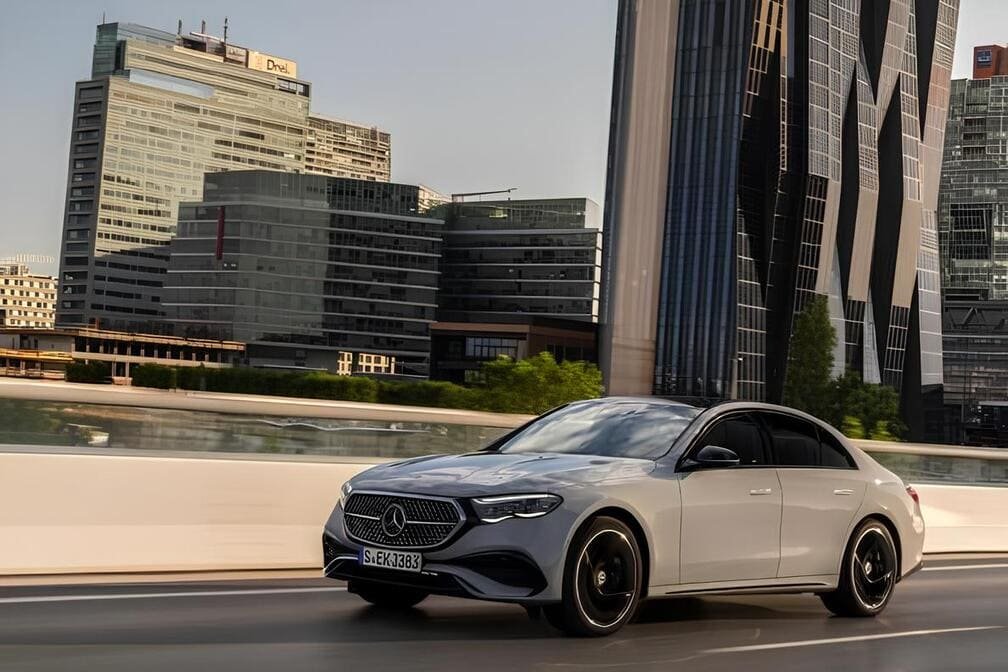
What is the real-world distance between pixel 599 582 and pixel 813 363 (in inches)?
3909

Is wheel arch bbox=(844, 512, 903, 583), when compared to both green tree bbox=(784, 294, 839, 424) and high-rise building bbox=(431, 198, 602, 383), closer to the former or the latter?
green tree bbox=(784, 294, 839, 424)

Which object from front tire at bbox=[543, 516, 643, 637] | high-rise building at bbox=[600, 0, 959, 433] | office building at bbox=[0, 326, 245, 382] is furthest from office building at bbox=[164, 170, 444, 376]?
front tire at bbox=[543, 516, 643, 637]

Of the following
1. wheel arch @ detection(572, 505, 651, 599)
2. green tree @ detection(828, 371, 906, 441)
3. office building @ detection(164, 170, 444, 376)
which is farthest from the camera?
office building @ detection(164, 170, 444, 376)

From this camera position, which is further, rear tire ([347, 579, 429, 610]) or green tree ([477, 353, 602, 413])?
green tree ([477, 353, 602, 413])

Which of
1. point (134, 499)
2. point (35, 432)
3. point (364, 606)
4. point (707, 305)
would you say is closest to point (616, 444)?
point (364, 606)

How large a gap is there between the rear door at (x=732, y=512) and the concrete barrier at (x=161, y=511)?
13.2 ft

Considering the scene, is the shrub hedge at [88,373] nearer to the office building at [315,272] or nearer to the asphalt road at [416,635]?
the office building at [315,272]

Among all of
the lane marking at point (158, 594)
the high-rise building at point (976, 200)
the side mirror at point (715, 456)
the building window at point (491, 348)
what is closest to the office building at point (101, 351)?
the building window at point (491, 348)

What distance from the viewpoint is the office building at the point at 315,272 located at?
182m

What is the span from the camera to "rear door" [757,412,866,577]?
904 cm

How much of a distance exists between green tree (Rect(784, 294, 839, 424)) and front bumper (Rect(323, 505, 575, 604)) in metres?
98.0

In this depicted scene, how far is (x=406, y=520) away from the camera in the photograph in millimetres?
7512

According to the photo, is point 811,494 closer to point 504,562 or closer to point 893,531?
point 893,531

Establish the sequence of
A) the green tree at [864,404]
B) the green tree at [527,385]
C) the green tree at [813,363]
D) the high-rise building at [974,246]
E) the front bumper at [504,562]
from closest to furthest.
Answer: the front bumper at [504,562] < the green tree at [864,404] < the green tree at [813,363] < the green tree at [527,385] < the high-rise building at [974,246]
